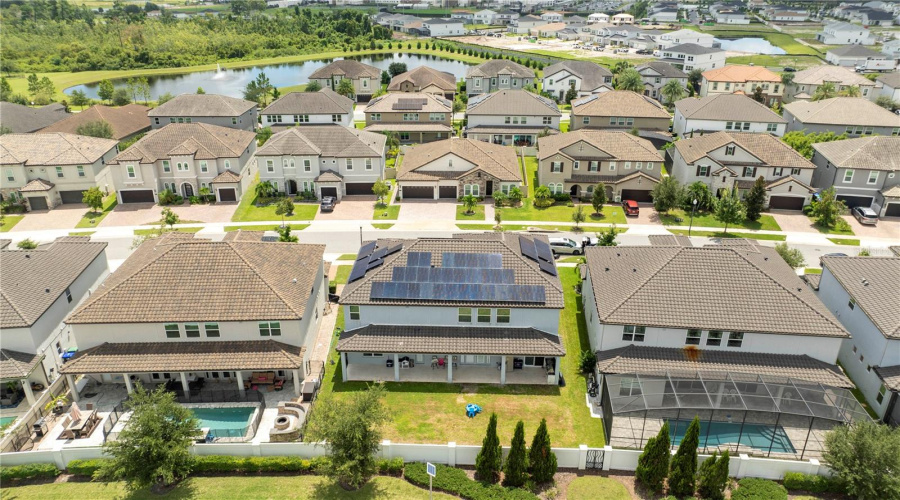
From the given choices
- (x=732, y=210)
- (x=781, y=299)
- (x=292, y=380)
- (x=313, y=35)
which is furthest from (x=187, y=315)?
(x=313, y=35)

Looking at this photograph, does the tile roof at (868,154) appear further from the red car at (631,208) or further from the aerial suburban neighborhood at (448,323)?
the red car at (631,208)

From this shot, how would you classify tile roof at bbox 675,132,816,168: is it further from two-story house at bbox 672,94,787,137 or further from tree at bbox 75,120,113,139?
tree at bbox 75,120,113,139

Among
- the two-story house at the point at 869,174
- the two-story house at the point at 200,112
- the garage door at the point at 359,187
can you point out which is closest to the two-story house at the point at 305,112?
the two-story house at the point at 200,112

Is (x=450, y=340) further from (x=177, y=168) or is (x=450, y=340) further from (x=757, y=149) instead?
(x=757, y=149)

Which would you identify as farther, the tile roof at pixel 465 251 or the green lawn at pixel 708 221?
the green lawn at pixel 708 221

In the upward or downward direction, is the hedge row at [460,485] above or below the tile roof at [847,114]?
below

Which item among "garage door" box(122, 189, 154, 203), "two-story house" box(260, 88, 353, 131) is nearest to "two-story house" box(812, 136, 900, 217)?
"two-story house" box(260, 88, 353, 131)

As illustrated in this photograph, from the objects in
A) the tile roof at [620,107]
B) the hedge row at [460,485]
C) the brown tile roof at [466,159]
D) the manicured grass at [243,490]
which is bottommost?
the manicured grass at [243,490]
